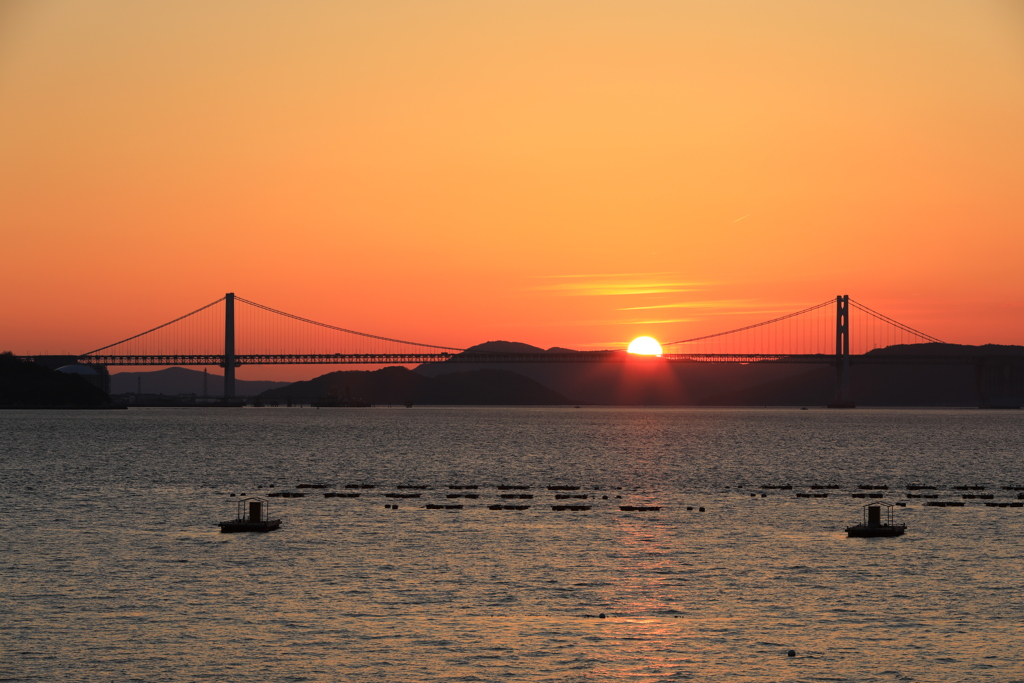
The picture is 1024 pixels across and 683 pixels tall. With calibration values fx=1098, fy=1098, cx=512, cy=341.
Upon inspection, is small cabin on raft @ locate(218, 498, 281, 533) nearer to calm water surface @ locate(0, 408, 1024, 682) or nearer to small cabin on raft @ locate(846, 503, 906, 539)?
calm water surface @ locate(0, 408, 1024, 682)

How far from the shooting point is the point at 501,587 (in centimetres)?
3475

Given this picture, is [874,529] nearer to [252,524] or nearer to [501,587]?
[501,587]

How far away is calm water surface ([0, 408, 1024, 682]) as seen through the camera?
85.0 feet

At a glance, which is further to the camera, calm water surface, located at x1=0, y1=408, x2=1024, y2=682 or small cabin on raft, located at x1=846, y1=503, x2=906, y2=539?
small cabin on raft, located at x1=846, y1=503, x2=906, y2=539

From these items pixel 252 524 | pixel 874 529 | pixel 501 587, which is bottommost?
pixel 501 587

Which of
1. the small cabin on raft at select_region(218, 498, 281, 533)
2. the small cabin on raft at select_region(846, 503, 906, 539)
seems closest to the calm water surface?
the small cabin on raft at select_region(218, 498, 281, 533)

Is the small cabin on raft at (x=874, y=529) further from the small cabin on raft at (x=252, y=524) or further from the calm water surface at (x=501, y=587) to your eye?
the small cabin on raft at (x=252, y=524)

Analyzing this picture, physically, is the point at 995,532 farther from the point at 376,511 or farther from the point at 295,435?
the point at 295,435

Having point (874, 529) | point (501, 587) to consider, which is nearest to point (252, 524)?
point (501, 587)

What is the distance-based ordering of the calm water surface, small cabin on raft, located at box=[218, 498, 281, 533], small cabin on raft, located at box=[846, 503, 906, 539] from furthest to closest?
small cabin on raft, located at box=[218, 498, 281, 533] → small cabin on raft, located at box=[846, 503, 906, 539] → the calm water surface

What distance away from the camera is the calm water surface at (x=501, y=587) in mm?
25906

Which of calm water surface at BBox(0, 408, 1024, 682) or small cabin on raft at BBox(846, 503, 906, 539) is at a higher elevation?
small cabin on raft at BBox(846, 503, 906, 539)

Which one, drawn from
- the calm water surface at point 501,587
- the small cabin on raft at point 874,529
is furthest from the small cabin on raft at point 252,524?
the small cabin on raft at point 874,529

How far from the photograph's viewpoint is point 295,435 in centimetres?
15550
